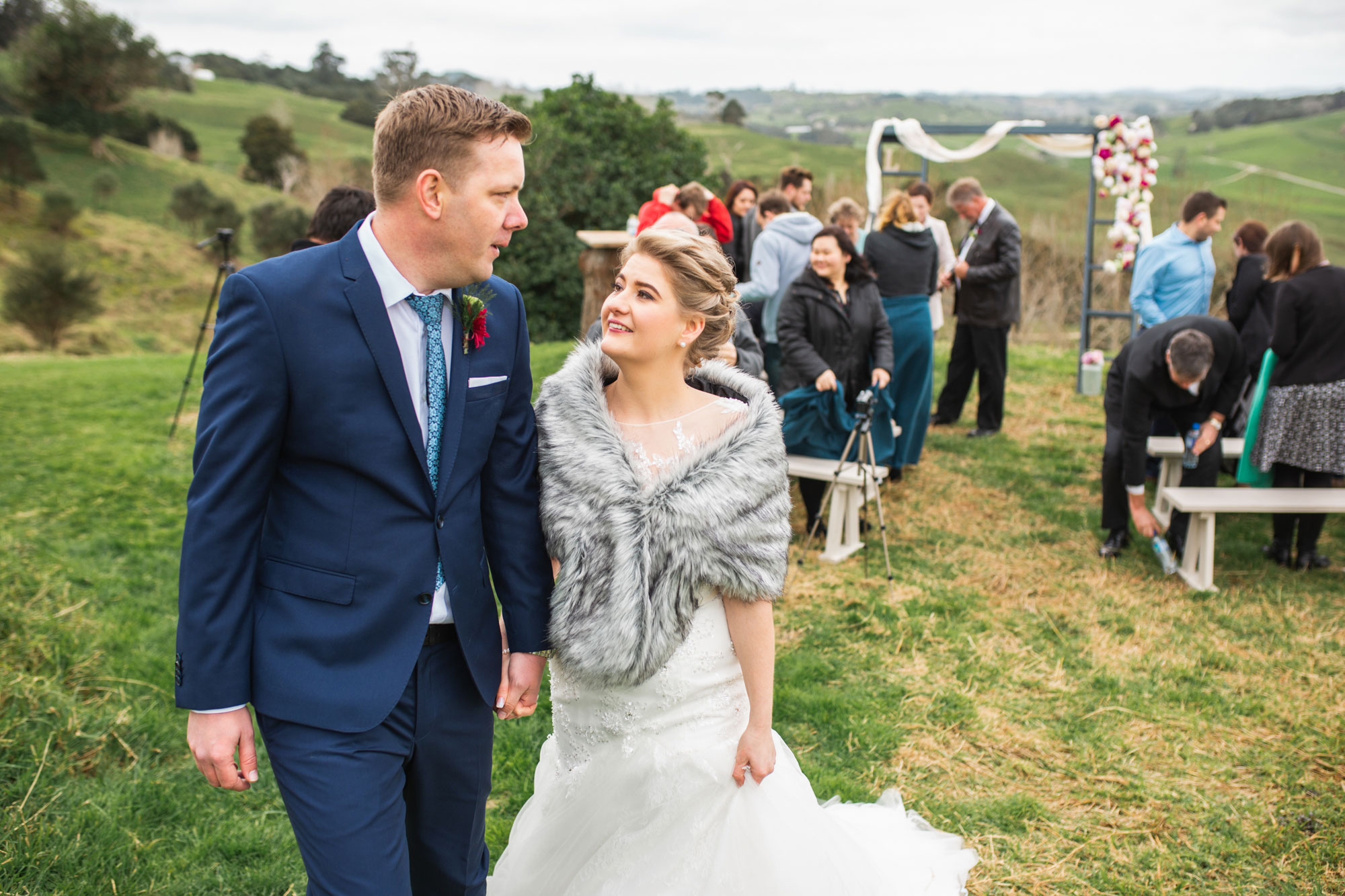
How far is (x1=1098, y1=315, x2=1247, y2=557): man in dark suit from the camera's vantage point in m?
5.65

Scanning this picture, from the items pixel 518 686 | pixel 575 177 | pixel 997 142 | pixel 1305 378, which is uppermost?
pixel 997 142

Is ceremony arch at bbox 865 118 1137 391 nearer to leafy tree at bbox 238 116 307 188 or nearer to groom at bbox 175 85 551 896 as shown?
groom at bbox 175 85 551 896

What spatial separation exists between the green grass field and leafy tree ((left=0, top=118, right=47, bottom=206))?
25.4 m

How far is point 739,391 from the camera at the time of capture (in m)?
2.64

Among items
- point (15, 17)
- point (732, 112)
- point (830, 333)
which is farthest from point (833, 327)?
point (15, 17)

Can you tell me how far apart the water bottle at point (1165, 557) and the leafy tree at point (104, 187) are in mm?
32416

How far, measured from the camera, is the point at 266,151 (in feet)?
112

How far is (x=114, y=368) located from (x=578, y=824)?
→ 11958 millimetres

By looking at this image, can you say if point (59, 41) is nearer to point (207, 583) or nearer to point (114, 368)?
point (114, 368)

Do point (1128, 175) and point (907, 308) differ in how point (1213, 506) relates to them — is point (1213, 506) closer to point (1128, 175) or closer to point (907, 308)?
point (907, 308)

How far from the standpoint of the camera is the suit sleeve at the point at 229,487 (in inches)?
70.6

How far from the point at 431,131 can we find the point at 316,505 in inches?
31.1

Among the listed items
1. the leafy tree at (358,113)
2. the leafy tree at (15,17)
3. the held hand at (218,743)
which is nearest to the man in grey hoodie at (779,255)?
the held hand at (218,743)

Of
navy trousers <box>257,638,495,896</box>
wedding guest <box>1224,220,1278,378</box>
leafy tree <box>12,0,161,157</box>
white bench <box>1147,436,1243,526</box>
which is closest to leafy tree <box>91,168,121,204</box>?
leafy tree <box>12,0,161,157</box>
